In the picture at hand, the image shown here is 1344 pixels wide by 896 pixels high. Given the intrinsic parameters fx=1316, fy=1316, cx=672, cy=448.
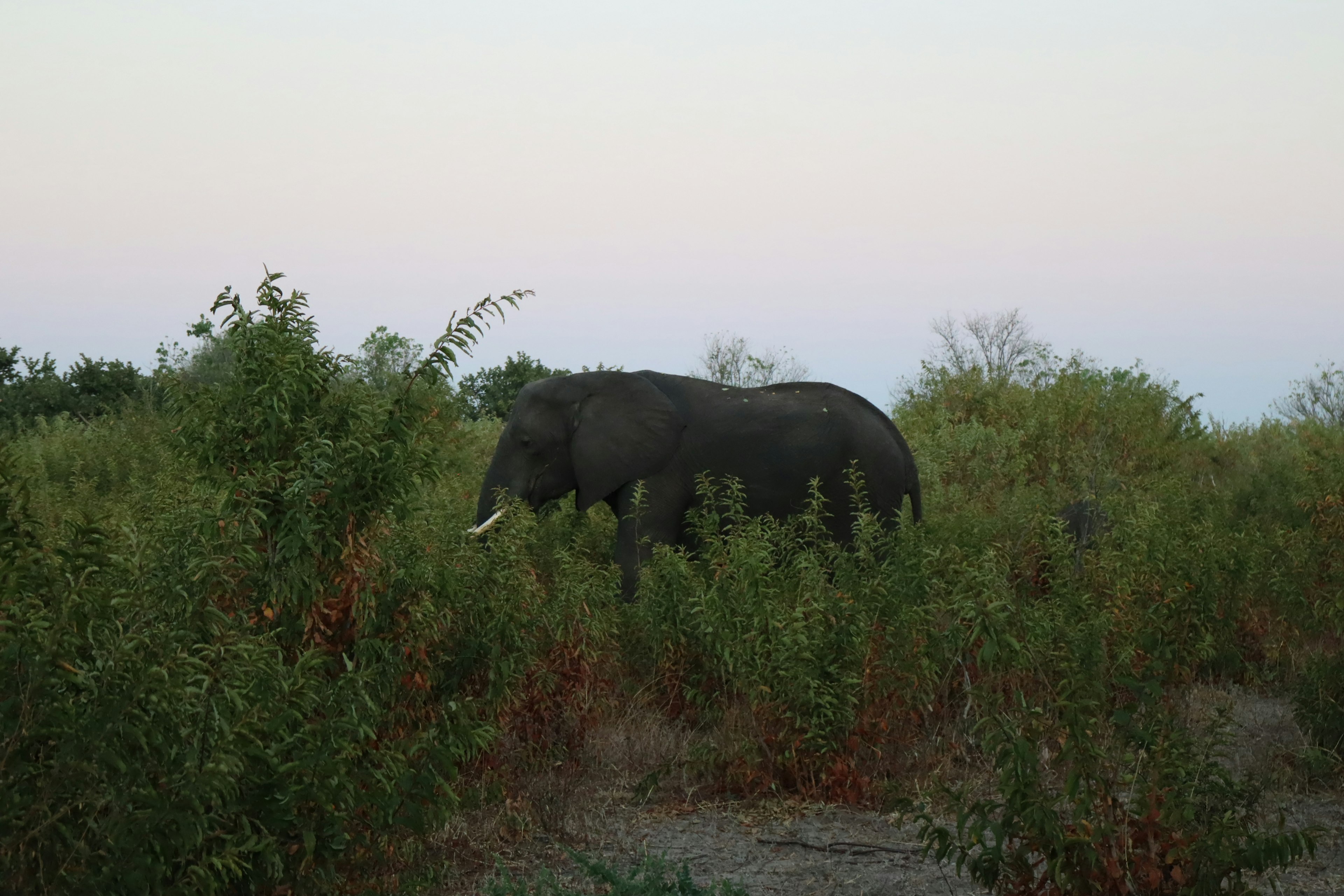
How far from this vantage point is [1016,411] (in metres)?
20.4

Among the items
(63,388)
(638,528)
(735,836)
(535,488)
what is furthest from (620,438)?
(63,388)

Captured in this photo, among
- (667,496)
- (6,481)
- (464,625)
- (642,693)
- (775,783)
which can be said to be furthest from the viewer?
(667,496)

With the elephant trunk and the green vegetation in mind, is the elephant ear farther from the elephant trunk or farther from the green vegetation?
the green vegetation

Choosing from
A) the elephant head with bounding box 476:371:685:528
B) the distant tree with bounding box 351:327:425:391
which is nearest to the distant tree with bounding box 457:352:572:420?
the distant tree with bounding box 351:327:425:391

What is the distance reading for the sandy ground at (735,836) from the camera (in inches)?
198

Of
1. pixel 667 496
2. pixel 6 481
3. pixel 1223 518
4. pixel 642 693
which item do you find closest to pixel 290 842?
pixel 6 481

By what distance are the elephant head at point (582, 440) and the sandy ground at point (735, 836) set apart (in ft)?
15.1

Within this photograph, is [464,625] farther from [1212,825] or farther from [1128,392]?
[1128,392]

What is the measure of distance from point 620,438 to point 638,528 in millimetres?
1333

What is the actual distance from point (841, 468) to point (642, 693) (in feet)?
15.4

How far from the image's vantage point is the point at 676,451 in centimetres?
1122

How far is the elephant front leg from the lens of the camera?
396 inches

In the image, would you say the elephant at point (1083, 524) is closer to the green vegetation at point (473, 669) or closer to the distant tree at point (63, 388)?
the green vegetation at point (473, 669)

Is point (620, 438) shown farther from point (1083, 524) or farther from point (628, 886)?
point (628, 886)
